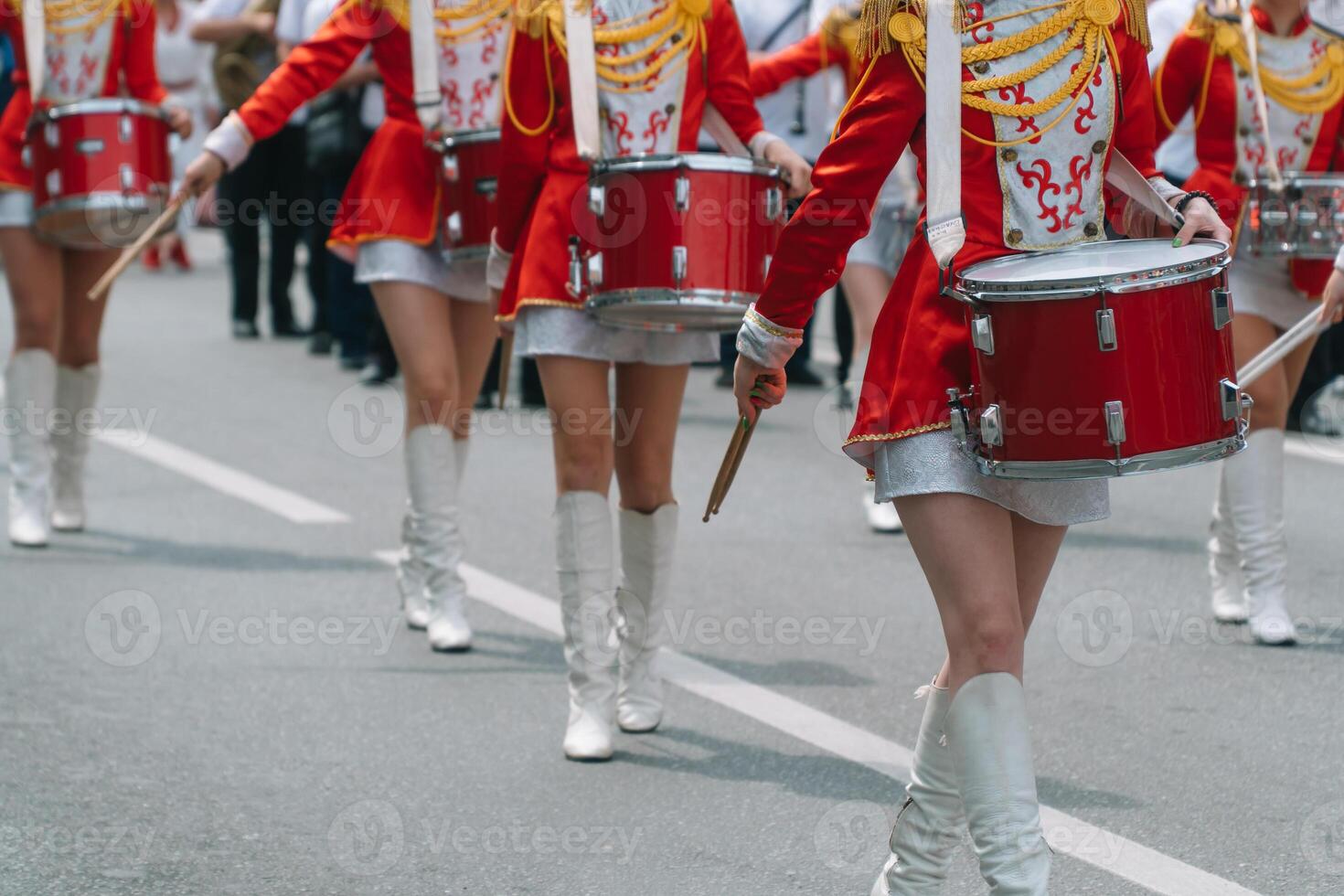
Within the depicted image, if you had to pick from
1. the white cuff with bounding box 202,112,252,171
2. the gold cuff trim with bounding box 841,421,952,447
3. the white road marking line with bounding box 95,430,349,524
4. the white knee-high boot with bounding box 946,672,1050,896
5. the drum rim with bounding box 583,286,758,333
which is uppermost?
the white cuff with bounding box 202,112,252,171

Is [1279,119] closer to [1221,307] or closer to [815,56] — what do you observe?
[815,56]

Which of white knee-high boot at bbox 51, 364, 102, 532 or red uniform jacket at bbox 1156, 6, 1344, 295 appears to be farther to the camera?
white knee-high boot at bbox 51, 364, 102, 532

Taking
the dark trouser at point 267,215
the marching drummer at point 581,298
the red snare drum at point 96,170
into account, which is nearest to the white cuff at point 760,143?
the marching drummer at point 581,298

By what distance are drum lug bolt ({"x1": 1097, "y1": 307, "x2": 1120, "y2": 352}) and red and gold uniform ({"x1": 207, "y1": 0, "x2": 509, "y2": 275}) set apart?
327 cm

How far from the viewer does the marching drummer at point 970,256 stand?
362cm

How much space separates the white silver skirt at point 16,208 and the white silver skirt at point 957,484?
4933 mm

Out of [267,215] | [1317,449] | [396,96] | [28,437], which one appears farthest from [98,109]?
[267,215]

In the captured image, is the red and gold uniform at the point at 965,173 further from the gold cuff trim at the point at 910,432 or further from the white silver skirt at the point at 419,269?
the white silver skirt at the point at 419,269

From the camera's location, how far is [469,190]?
631cm

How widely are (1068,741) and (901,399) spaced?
2.14 m

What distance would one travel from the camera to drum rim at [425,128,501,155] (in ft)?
20.4

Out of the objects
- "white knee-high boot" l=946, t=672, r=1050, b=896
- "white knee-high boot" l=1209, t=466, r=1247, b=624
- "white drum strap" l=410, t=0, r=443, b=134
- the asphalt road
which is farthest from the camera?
"white knee-high boot" l=1209, t=466, r=1247, b=624

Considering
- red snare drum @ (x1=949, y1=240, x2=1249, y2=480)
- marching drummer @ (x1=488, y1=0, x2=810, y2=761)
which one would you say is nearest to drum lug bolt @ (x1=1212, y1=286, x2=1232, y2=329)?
red snare drum @ (x1=949, y1=240, x2=1249, y2=480)

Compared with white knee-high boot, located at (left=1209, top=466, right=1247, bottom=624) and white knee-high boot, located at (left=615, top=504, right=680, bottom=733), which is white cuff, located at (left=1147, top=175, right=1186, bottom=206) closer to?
white knee-high boot, located at (left=615, top=504, right=680, bottom=733)
